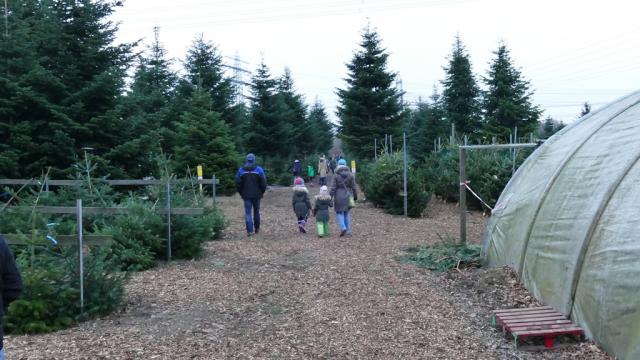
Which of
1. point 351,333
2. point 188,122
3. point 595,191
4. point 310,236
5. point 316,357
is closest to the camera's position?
point 316,357

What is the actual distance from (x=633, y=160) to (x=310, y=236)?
8.20 metres

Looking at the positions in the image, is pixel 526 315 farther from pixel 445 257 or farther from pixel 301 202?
pixel 301 202

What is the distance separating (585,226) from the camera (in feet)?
20.1

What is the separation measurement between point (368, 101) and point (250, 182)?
18917 mm

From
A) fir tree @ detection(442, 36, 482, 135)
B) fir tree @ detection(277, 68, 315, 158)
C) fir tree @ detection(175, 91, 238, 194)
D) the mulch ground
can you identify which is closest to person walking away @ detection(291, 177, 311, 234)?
the mulch ground

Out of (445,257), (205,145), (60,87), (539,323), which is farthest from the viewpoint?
(205,145)

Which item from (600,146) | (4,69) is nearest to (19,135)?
(4,69)

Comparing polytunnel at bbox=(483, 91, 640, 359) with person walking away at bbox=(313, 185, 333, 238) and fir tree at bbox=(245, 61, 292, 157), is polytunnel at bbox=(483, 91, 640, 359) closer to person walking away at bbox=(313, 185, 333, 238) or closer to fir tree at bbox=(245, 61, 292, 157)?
person walking away at bbox=(313, 185, 333, 238)

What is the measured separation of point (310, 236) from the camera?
13.4 meters

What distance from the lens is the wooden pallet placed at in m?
5.50

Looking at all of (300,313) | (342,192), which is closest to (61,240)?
(300,313)

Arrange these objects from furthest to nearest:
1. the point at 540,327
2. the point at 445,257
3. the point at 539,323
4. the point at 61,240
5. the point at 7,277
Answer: the point at 445,257 → the point at 61,240 → the point at 539,323 → the point at 540,327 → the point at 7,277

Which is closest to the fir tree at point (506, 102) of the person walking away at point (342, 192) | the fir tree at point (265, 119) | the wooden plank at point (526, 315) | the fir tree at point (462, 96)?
the fir tree at point (462, 96)

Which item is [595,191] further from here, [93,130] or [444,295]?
[93,130]
